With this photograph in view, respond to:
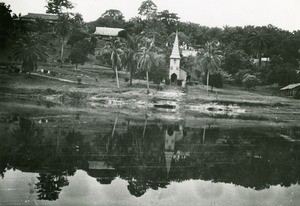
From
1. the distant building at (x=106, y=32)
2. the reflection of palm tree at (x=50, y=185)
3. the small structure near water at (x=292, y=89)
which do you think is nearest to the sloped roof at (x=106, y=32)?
the distant building at (x=106, y=32)

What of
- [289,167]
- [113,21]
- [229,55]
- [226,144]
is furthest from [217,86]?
[289,167]

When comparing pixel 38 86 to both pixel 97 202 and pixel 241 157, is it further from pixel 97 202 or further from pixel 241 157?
pixel 97 202

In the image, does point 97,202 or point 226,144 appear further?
point 226,144

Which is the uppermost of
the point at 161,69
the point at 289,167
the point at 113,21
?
the point at 113,21

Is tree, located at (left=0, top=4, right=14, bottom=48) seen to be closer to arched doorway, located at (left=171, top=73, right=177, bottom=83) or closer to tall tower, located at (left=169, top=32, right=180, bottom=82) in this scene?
tall tower, located at (left=169, top=32, right=180, bottom=82)

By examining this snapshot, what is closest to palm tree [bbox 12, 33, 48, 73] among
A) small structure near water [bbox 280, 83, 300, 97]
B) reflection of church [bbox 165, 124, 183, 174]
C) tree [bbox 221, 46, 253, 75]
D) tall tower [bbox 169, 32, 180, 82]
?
tall tower [bbox 169, 32, 180, 82]
